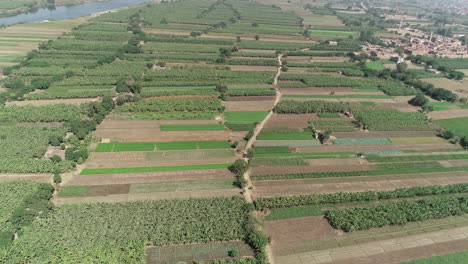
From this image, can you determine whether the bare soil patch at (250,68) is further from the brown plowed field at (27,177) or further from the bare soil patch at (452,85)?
the brown plowed field at (27,177)

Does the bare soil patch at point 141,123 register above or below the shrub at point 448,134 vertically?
above

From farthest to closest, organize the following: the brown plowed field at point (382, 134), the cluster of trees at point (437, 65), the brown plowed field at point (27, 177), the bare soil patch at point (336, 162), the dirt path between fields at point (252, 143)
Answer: the cluster of trees at point (437, 65)
the brown plowed field at point (382, 134)
the bare soil patch at point (336, 162)
the brown plowed field at point (27, 177)
the dirt path between fields at point (252, 143)

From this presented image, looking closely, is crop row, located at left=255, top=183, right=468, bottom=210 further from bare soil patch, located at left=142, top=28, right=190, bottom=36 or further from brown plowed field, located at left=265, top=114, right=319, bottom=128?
bare soil patch, located at left=142, top=28, right=190, bottom=36

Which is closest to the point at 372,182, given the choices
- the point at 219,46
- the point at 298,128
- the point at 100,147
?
the point at 298,128

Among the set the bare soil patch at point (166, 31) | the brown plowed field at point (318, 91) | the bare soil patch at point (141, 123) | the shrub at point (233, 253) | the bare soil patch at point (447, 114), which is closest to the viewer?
the shrub at point (233, 253)

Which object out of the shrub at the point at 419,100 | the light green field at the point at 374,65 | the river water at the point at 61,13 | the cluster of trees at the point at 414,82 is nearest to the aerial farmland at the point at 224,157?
the shrub at the point at 419,100

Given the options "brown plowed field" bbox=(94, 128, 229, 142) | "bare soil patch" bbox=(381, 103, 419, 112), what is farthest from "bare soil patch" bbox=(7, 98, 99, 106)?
"bare soil patch" bbox=(381, 103, 419, 112)

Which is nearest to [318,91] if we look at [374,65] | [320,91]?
[320,91]

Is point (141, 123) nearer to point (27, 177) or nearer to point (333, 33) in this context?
point (27, 177)
